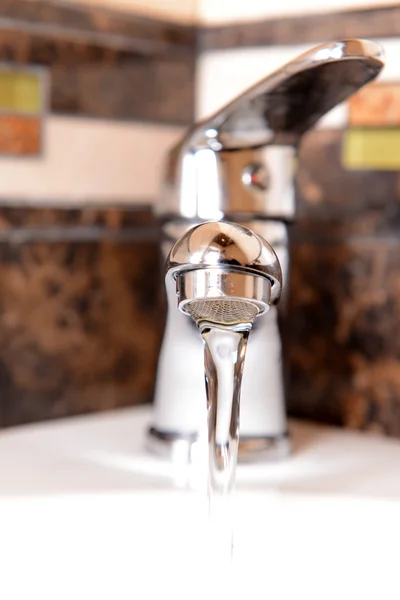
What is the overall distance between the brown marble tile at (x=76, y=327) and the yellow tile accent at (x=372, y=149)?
202 mm

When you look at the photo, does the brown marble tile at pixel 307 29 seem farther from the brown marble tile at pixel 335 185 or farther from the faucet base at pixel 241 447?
the faucet base at pixel 241 447

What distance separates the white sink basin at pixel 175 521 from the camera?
0.53m

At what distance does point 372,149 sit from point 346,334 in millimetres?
168

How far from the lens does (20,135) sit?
823mm

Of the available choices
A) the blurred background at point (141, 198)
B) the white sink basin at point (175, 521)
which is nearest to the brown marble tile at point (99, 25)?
the blurred background at point (141, 198)

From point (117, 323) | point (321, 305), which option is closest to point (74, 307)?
point (117, 323)

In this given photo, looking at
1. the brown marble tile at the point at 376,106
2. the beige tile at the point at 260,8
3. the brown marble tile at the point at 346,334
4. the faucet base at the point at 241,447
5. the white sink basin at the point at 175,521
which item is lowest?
the white sink basin at the point at 175,521

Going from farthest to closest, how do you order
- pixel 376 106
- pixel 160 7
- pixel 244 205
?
1. pixel 160 7
2. pixel 376 106
3. pixel 244 205

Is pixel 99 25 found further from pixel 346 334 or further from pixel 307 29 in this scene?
pixel 346 334

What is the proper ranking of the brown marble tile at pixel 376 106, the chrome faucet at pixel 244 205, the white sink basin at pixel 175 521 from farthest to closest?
the brown marble tile at pixel 376 106, the chrome faucet at pixel 244 205, the white sink basin at pixel 175 521

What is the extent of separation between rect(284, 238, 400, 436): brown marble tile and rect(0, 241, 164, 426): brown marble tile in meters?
0.14

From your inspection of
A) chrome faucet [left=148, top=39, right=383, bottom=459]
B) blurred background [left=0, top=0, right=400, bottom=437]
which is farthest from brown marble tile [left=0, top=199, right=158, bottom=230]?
chrome faucet [left=148, top=39, right=383, bottom=459]

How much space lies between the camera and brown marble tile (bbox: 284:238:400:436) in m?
0.85

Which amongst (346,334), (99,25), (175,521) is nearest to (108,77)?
(99,25)
